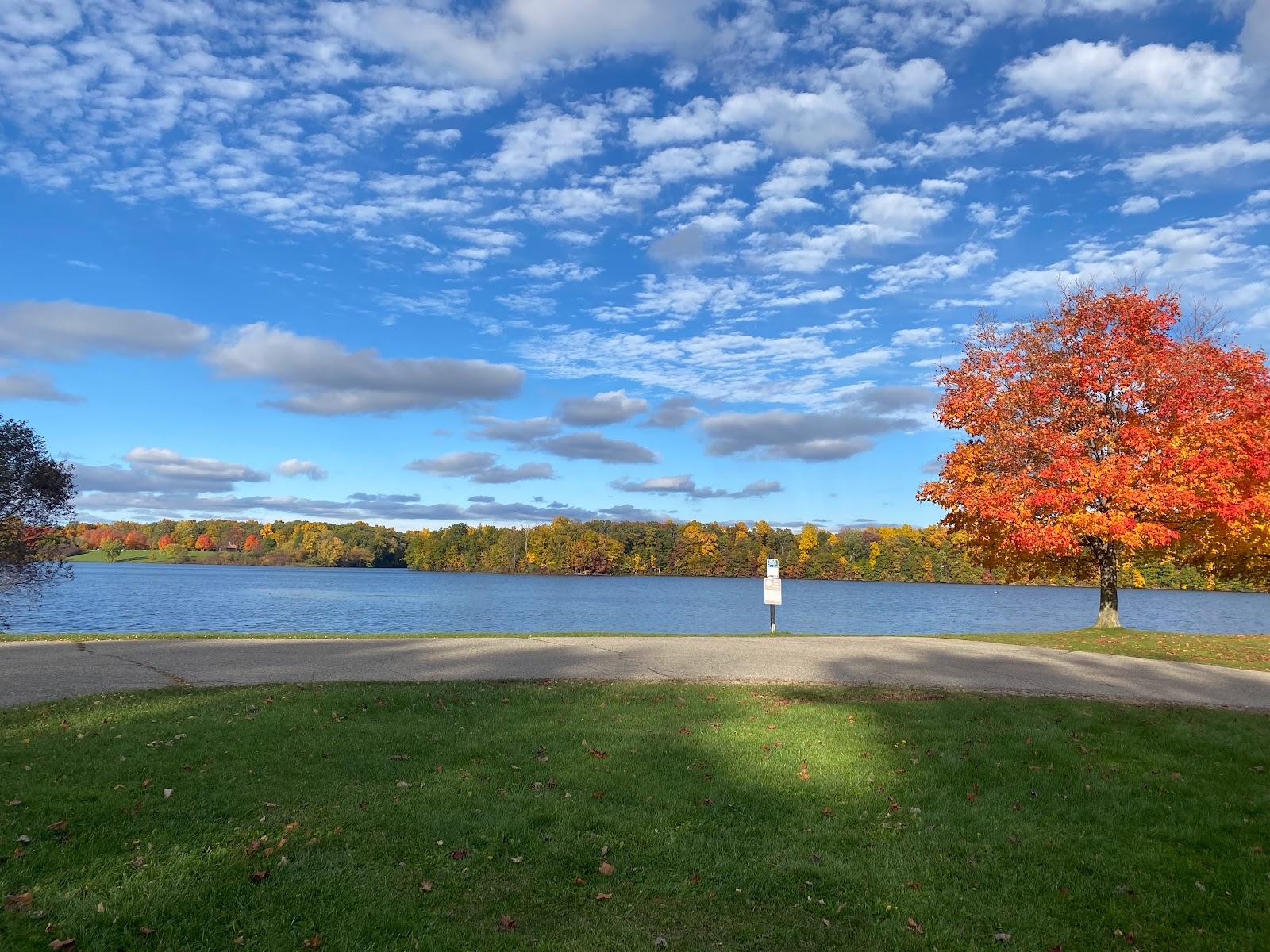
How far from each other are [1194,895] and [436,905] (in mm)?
4937

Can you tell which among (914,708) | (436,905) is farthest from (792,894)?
(914,708)

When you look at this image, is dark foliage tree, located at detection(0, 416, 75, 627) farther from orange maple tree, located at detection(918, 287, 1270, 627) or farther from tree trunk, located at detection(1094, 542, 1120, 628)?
tree trunk, located at detection(1094, 542, 1120, 628)

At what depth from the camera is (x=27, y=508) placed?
19.9 meters

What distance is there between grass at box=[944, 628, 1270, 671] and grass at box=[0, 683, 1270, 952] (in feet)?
24.4

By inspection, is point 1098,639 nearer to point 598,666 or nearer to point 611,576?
point 598,666

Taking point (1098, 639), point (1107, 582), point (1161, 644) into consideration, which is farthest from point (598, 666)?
point (1107, 582)

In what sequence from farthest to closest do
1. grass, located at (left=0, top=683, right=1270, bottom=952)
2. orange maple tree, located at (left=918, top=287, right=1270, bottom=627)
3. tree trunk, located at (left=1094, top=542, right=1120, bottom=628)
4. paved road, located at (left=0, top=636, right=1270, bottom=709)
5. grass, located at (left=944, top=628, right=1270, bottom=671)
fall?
tree trunk, located at (left=1094, top=542, right=1120, bottom=628)
orange maple tree, located at (left=918, top=287, right=1270, bottom=627)
grass, located at (left=944, top=628, right=1270, bottom=671)
paved road, located at (left=0, top=636, right=1270, bottom=709)
grass, located at (left=0, top=683, right=1270, bottom=952)

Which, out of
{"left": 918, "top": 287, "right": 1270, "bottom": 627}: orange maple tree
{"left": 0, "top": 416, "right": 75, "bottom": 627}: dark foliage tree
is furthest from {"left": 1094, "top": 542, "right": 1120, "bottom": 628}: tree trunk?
{"left": 0, "top": 416, "right": 75, "bottom": 627}: dark foliage tree

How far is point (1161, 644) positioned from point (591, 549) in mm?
107152

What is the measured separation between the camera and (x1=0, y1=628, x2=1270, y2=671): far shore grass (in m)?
15.8

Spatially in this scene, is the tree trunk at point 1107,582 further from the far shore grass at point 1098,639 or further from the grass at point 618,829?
the grass at point 618,829

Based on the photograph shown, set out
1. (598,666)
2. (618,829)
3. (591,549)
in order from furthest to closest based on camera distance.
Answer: (591,549)
(598,666)
(618,829)

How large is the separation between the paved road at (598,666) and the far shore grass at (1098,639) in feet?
2.63

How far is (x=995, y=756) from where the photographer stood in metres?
7.99
